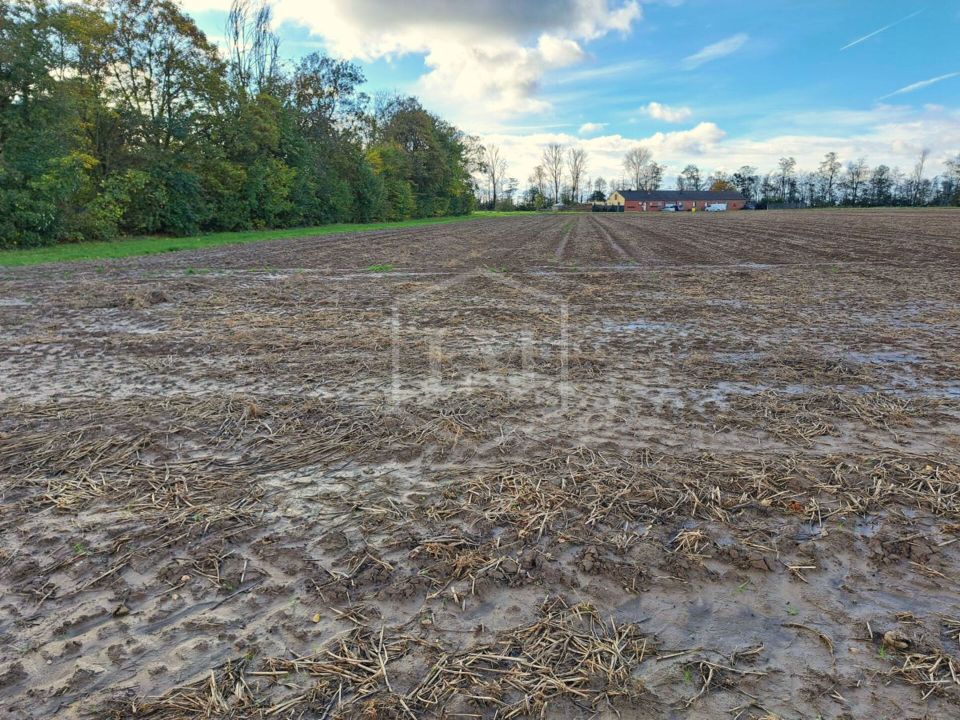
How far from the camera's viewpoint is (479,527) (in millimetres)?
2744

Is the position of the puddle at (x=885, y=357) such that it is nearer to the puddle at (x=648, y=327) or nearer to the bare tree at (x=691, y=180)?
the puddle at (x=648, y=327)

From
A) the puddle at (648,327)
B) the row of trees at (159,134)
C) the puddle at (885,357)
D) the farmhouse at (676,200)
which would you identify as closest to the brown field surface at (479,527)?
the puddle at (885,357)

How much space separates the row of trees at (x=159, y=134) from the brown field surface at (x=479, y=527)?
56.1 feet

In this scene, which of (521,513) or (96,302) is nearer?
(521,513)

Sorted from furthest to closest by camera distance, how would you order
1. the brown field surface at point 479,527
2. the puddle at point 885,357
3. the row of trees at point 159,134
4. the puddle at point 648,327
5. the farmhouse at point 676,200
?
the farmhouse at point 676,200, the row of trees at point 159,134, the puddle at point 648,327, the puddle at point 885,357, the brown field surface at point 479,527

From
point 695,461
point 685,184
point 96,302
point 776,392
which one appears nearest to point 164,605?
point 695,461

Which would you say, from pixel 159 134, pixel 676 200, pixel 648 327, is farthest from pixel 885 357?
pixel 676 200

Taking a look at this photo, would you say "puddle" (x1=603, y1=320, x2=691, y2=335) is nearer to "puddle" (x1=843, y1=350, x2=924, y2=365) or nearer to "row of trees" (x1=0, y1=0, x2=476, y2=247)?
"puddle" (x1=843, y1=350, x2=924, y2=365)

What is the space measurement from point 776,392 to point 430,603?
145 inches

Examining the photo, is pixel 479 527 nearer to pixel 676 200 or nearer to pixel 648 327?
pixel 648 327

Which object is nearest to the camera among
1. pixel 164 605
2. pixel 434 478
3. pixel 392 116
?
pixel 164 605

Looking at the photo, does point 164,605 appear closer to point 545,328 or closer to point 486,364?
point 486,364

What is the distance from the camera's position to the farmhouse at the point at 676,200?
388 feet

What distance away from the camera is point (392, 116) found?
57.3m
